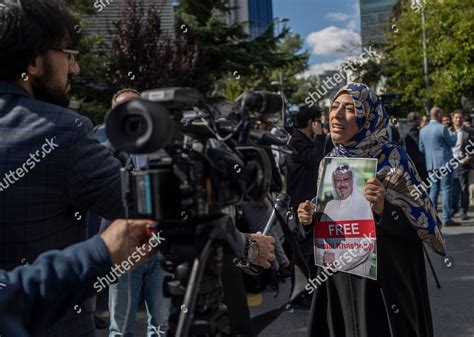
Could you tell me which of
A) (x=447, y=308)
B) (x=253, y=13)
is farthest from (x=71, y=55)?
(x=253, y=13)

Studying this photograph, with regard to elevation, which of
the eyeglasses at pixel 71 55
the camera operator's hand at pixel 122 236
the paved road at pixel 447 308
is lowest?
the paved road at pixel 447 308

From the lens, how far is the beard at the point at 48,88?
177 cm

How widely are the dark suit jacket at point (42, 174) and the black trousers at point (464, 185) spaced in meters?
9.73

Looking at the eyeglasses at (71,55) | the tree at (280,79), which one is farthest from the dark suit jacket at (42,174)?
the tree at (280,79)

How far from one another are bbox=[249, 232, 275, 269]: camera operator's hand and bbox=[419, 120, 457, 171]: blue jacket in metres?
8.17

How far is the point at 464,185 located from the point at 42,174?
10018 mm

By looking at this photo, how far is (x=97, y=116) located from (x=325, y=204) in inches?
592

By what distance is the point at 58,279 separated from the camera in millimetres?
1354

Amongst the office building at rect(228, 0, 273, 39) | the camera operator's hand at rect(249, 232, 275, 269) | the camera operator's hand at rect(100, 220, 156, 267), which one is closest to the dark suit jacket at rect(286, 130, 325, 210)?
the camera operator's hand at rect(249, 232, 275, 269)

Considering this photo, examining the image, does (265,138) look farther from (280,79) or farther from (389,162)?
(280,79)

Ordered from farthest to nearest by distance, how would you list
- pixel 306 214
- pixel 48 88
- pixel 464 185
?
pixel 464 185, pixel 306 214, pixel 48 88

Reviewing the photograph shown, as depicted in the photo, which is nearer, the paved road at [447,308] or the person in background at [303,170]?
the paved road at [447,308]

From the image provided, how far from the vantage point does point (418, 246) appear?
320 centimetres

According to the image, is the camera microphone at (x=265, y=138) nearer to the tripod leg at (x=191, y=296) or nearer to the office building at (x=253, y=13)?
the tripod leg at (x=191, y=296)
